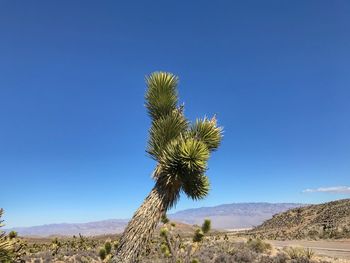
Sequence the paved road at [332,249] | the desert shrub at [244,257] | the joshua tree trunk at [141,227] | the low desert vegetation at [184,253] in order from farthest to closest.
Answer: the paved road at [332,249] < the desert shrub at [244,257] < the low desert vegetation at [184,253] < the joshua tree trunk at [141,227]

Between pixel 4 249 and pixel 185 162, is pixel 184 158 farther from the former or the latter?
pixel 4 249

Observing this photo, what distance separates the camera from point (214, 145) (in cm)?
922

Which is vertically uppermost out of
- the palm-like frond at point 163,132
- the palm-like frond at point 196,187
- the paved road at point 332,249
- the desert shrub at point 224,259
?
the palm-like frond at point 163,132

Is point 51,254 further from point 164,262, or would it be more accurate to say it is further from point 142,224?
point 142,224

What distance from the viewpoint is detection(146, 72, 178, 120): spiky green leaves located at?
945 cm

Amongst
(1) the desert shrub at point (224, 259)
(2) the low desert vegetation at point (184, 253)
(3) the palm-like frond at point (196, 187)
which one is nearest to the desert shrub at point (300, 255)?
(2) the low desert vegetation at point (184, 253)

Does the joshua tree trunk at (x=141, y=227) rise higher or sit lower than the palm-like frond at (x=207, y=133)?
lower

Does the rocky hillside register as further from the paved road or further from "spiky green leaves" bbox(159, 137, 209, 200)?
"spiky green leaves" bbox(159, 137, 209, 200)

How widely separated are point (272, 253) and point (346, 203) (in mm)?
37091

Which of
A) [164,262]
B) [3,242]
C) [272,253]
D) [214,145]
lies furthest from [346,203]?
[3,242]

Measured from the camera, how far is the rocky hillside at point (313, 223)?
3569 cm

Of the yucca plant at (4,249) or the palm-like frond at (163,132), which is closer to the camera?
the yucca plant at (4,249)

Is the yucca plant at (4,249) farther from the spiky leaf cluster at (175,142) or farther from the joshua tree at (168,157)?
the spiky leaf cluster at (175,142)

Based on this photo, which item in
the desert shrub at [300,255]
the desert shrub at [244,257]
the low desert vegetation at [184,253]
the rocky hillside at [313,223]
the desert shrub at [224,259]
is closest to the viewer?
the low desert vegetation at [184,253]
